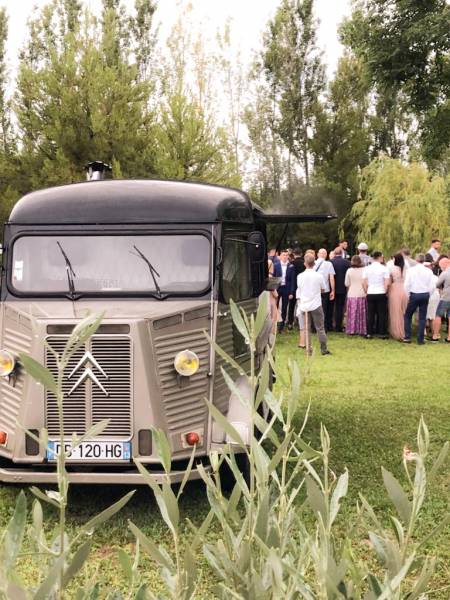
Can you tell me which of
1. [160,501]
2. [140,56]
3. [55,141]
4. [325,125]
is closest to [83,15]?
[55,141]

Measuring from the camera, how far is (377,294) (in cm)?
1623

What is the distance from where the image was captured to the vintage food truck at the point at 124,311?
5.44 m

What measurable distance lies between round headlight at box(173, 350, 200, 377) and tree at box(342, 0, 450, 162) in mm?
5560

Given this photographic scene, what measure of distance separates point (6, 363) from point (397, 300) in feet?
38.4

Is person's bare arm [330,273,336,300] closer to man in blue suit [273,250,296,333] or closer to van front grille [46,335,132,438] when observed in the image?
man in blue suit [273,250,296,333]

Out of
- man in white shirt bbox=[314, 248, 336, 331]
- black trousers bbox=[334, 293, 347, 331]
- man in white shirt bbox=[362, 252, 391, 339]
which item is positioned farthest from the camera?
black trousers bbox=[334, 293, 347, 331]

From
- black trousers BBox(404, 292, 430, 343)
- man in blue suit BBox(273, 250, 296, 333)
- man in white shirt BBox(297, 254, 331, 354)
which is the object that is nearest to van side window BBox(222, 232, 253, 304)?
man in white shirt BBox(297, 254, 331, 354)

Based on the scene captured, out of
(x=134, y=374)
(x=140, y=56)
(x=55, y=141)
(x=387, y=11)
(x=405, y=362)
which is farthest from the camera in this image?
(x=140, y=56)

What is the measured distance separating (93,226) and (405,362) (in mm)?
8422

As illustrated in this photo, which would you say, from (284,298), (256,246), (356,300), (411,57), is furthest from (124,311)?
(284,298)

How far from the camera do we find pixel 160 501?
92 centimetres

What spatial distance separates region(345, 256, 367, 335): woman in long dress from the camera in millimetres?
16547

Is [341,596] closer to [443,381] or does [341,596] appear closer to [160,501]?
[160,501]

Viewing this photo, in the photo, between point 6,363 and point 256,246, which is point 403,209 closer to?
point 256,246
